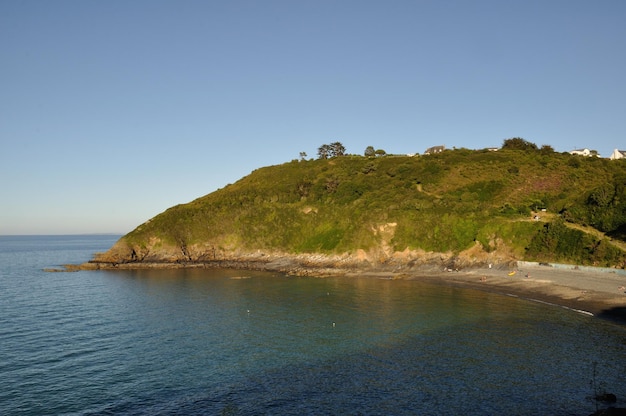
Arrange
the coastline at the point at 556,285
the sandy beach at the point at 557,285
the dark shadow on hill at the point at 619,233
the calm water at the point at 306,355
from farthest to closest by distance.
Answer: the dark shadow on hill at the point at 619,233 → the sandy beach at the point at 557,285 → the coastline at the point at 556,285 → the calm water at the point at 306,355

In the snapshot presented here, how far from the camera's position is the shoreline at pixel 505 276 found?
53.3 m

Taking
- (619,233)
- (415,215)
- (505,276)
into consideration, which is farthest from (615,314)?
(415,215)

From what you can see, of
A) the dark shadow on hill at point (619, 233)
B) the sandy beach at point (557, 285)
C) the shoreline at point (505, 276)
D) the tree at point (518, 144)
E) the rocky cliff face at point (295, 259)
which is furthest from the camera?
the tree at point (518, 144)

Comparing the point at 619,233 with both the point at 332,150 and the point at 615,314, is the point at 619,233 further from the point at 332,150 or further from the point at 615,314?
the point at 332,150

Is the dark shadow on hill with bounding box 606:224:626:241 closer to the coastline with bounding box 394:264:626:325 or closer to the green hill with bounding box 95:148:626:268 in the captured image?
the green hill with bounding box 95:148:626:268

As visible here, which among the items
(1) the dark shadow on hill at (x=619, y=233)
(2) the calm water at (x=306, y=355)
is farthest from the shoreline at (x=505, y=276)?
(1) the dark shadow on hill at (x=619, y=233)

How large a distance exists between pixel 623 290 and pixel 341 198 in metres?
77.4

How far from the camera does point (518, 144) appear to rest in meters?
152

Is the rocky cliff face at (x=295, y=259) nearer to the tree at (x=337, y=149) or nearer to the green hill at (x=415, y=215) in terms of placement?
the green hill at (x=415, y=215)

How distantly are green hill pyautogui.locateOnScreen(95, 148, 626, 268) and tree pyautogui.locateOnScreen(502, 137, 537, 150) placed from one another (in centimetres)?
467

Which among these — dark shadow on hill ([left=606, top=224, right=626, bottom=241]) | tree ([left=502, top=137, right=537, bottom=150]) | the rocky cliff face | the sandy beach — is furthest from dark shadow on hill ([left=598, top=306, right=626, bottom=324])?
tree ([left=502, top=137, right=537, bottom=150])

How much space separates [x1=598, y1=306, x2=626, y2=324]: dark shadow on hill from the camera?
1807 inches

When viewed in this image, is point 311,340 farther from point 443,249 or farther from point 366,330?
point 443,249

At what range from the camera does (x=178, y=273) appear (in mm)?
96688
